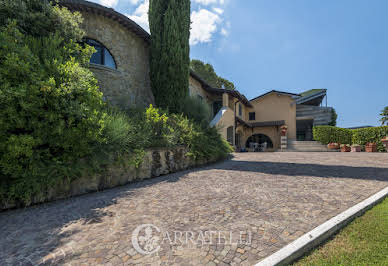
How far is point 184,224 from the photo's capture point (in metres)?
2.48

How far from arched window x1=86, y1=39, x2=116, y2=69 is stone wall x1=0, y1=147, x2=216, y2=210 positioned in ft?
20.8

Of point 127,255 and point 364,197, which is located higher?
point 364,197

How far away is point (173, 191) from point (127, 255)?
2184 millimetres

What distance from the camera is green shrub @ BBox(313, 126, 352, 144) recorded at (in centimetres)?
1572

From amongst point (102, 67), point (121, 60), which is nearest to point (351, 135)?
point (121, 60)

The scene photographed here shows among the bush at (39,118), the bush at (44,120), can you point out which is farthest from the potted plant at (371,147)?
the bush at (39,118)

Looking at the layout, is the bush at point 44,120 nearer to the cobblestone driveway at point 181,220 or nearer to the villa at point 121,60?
the cobblestone driveway at point 181,220

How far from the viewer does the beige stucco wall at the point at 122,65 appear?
872 cm

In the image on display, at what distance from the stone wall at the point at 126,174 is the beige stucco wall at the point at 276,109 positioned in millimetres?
18388

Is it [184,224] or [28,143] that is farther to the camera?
[28,143]

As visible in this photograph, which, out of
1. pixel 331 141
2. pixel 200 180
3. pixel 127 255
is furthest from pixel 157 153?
pixel 331 141

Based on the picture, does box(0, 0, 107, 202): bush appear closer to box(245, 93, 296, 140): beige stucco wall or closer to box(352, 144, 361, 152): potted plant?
box(352, 144, 361, 152): potted plant

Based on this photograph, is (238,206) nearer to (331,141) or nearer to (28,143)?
(28,143)

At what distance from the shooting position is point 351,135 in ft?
50.9
